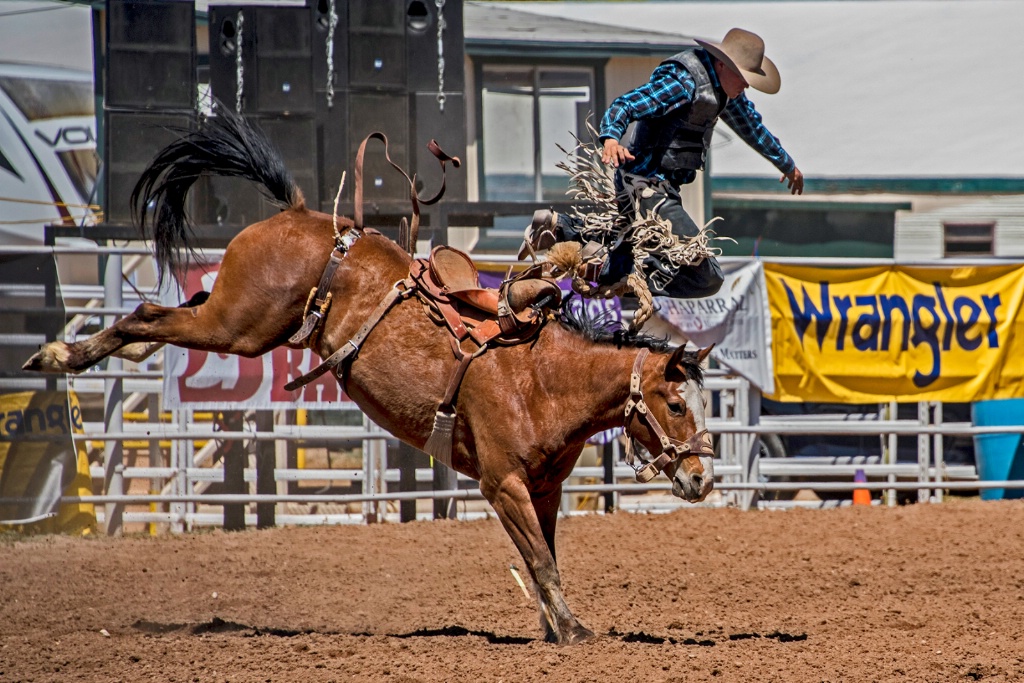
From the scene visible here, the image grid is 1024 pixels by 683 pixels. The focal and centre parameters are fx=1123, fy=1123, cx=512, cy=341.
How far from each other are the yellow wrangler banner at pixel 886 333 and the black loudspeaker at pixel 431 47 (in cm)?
284

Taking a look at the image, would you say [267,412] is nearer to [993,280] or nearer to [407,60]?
[407,60]

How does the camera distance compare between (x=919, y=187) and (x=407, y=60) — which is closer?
(x=407, y=60)

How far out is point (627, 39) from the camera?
13.4m

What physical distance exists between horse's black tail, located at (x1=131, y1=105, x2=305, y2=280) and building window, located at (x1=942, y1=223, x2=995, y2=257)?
11.8 meters

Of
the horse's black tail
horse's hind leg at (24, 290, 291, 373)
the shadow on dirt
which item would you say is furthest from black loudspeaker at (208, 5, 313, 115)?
the shadow on dirt

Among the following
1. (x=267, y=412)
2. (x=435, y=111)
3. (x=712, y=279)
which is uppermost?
(x=435, y=111)

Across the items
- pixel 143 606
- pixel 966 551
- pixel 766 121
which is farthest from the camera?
pixel 766 121

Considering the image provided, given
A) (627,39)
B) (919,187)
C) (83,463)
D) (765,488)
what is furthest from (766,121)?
(83,463)

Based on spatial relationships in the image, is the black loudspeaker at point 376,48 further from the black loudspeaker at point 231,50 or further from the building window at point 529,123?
the building window at point 529,123

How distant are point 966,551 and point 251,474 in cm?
515

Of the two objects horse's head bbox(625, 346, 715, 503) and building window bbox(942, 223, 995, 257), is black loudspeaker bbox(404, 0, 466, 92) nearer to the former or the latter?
horse's head bbox(625, 346, 715, 503)

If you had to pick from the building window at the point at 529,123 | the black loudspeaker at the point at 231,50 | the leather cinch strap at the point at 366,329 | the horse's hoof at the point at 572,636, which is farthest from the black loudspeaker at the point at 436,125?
the building window at the point at 529,123

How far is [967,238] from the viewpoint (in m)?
15.1

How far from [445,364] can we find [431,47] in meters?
3.93
